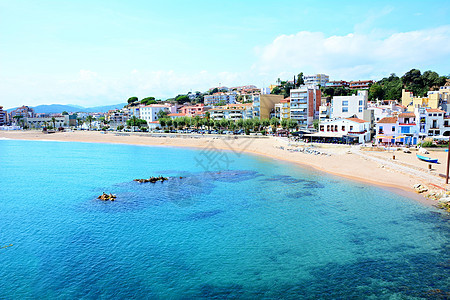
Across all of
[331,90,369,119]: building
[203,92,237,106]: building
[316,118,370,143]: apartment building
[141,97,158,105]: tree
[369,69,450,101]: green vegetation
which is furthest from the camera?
[141,97,158,105]: tree

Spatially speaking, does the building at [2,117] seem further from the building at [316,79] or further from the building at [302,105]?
the building at [316,79]

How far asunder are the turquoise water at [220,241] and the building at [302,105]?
192 ft

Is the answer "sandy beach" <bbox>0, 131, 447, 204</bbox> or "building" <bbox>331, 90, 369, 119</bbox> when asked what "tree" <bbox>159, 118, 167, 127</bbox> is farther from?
"building" <bbox>331, 90, 369, 119</bbox>

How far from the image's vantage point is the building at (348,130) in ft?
205

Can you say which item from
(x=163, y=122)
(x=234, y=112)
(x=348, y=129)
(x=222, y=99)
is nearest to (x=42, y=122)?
(x=163, y=122)

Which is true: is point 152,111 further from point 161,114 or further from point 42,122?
point 42,122

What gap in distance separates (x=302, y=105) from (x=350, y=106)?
755 inches

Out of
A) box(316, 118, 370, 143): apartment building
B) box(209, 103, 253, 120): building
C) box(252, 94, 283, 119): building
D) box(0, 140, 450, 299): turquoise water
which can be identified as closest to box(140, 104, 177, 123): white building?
box(209, 103, 253, 120): building

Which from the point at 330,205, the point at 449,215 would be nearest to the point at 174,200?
the point at 330,205

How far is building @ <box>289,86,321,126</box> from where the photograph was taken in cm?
9475

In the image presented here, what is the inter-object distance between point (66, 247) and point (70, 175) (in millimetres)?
27023

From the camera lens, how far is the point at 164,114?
138250 millimetres

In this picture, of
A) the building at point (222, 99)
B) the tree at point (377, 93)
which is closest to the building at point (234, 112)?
the tree at point (377, 93)

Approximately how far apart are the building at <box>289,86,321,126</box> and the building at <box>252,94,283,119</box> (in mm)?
13371
